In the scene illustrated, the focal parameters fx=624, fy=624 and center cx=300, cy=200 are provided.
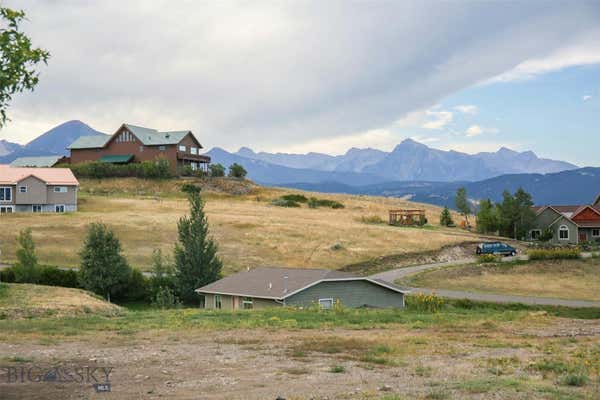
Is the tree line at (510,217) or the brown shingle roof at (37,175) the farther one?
the tree line at (510,217)

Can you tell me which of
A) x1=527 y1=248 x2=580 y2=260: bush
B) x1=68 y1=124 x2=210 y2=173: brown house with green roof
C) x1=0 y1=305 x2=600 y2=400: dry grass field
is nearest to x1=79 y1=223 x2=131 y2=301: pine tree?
x1=0 y1=305 x2=600 y2=400: dry grass field

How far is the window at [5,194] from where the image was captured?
8181 cm

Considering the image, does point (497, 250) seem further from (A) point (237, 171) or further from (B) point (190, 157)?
(B) point (190, 157)

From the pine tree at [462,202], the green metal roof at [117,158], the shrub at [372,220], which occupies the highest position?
the green metal roof at [117,158]

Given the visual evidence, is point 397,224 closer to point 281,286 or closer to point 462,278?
point 462,278

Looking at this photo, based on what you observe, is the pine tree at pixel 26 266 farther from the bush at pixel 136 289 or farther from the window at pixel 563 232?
the window at pixel 563 232

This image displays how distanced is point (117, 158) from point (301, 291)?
91072 mm

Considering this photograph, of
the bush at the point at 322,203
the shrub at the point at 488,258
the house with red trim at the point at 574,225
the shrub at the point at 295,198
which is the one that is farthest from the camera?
the shrub at the point at 295,198

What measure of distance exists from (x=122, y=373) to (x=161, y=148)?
10697cm

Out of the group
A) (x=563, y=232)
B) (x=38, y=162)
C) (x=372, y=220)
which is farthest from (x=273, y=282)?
(x=38, y=162)

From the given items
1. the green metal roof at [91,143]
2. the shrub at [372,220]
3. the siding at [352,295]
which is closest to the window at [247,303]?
the siding at [352,295]

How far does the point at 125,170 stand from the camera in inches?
4434

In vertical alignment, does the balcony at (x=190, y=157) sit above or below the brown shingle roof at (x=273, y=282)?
above

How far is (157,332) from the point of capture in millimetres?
21094
